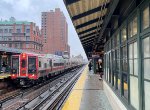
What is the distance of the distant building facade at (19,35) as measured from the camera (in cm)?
9644

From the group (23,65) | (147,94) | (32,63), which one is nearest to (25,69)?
(23,65)

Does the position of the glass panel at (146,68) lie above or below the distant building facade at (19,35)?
below

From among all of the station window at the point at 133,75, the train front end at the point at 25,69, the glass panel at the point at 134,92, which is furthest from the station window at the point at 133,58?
the train front end at the point at 25,69

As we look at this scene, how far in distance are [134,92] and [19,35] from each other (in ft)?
305

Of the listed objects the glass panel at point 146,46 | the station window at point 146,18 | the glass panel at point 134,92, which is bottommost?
the glass panel at point 134,92

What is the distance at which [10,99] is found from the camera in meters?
16.5

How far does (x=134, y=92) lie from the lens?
6719mm

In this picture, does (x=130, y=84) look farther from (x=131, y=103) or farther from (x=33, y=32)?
(x=33, y=32)

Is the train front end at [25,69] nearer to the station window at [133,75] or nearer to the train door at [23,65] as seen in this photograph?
the train door at [23,65]

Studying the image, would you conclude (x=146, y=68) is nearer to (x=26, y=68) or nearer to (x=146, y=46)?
(x=146, y=46)

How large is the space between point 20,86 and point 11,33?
76847 millimetres

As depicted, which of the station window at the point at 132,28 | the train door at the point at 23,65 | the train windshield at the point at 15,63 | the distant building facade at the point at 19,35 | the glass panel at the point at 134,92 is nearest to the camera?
the glass panel at the point at 134,92

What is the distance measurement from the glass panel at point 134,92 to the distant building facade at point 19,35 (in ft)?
295

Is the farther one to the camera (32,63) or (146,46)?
(32,63)
